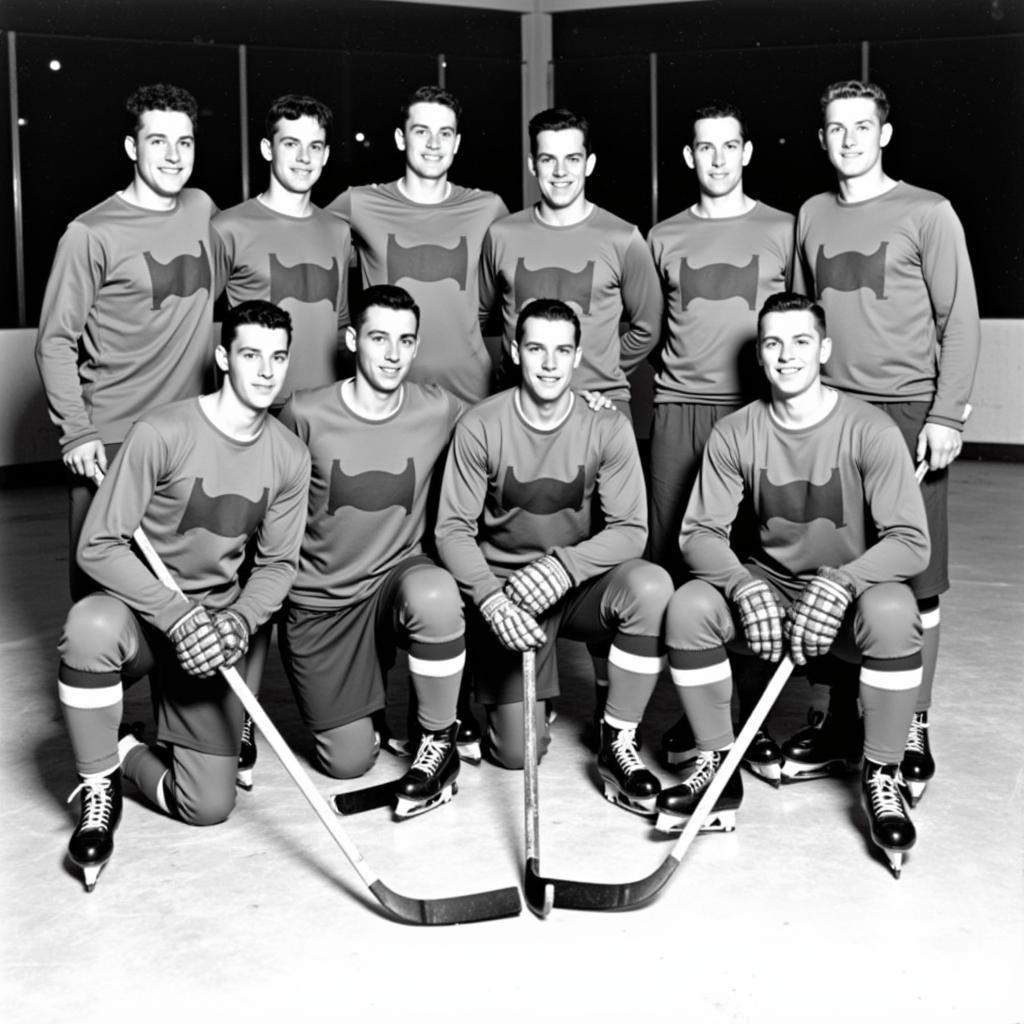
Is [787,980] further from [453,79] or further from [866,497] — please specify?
[453,79]

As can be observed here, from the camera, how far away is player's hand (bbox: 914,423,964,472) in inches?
117

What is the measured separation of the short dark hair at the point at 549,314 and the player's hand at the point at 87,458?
0.87 meters

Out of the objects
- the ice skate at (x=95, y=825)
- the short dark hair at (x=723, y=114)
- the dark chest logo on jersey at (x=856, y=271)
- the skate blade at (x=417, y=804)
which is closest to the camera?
the ice skate at (x=95, y=825)

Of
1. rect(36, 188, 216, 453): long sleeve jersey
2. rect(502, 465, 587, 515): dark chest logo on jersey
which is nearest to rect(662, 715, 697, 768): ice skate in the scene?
rect(502, 465, 587, 515): dark chest logo on jersey

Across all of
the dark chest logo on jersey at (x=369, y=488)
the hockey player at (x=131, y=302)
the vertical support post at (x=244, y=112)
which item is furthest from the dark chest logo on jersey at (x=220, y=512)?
the vertical support post at (x=244, y=112)

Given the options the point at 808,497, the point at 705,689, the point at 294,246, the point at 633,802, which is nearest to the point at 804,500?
the point at 808,497

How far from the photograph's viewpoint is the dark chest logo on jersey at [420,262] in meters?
3.35

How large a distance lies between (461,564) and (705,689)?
1.77 ft

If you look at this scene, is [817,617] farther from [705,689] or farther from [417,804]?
[417,804]

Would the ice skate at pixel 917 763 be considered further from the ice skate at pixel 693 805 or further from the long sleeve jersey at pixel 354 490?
the long sleeve jersey at pixel 354 490

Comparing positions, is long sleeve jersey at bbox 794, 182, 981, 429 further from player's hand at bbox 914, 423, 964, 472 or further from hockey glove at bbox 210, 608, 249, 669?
hockey glove at bbox 210, 608, 249, 669

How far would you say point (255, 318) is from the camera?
9.14ft

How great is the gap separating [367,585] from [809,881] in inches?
41.7

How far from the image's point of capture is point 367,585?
9.97 ft
